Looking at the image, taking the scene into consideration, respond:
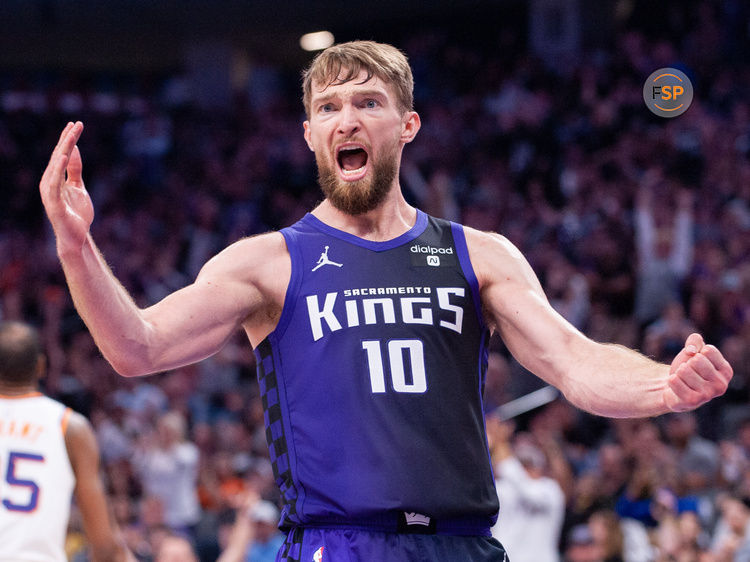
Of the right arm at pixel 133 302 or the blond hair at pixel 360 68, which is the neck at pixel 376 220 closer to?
the right arm at pixel 133 302

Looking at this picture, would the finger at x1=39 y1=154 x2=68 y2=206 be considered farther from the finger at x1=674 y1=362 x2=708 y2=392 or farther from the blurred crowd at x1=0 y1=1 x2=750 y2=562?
the blurred crowd at x1=0 y1=1 x2=750 y2=562

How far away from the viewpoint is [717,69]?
15461mm

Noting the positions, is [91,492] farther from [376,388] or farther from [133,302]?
[376,388]

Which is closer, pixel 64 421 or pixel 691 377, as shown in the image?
pixel 691 377

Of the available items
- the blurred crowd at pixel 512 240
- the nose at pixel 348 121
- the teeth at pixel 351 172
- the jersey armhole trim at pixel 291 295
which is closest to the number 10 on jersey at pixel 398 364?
the jersey armhole trim at pixel 291 295

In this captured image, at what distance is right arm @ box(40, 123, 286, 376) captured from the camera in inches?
114

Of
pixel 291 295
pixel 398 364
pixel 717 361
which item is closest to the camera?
pixel 717 361

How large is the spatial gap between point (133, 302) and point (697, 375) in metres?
1.60

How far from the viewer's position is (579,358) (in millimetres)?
3295

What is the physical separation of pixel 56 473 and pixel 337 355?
8.13ft

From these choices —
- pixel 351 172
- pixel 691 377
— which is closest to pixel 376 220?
pixel 351 172

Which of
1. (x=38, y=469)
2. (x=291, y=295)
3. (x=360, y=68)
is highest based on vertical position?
(x=360, y=68)

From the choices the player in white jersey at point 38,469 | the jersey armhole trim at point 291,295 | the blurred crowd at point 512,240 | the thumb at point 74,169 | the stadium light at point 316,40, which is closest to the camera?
the thumb at point 74,169

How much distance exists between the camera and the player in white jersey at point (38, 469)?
5.04 meters
